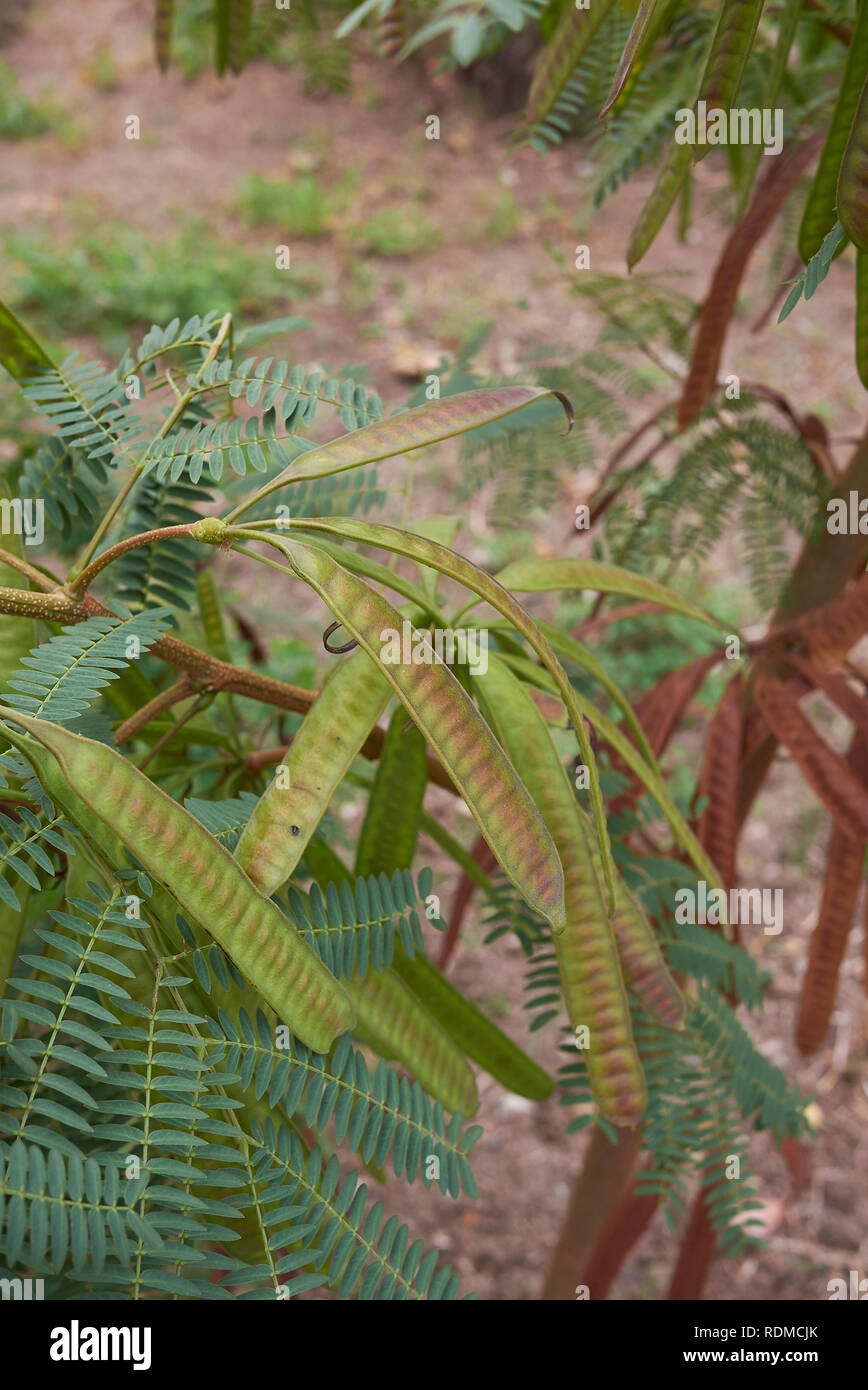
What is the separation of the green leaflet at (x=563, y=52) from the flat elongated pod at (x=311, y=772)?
35 cm

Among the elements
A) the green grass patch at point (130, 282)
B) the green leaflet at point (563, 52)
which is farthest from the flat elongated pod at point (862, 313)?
the green grass patch at point (130, 282)

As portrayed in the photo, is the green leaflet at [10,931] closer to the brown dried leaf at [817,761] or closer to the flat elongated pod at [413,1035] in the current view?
the flat elongated pod at [413,1035]

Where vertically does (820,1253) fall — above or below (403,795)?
below

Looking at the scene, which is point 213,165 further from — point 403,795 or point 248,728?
point 403,795

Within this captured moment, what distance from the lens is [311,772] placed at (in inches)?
18.5

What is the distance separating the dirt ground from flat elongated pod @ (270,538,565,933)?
1.21 meters

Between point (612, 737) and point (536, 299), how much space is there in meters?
2.66

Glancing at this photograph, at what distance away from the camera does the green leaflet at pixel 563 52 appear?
0.54 metres

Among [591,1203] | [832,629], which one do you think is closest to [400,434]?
[832,629]

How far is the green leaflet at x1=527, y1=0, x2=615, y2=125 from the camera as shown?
0.54m

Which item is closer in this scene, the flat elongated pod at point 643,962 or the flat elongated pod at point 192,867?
the flat elongated pod at point 192,867

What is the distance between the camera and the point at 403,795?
1.92 feet

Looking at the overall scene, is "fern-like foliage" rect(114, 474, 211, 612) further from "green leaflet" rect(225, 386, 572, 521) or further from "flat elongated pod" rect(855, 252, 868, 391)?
"flat elongated pod" rect(855, 252, 868, 391)
